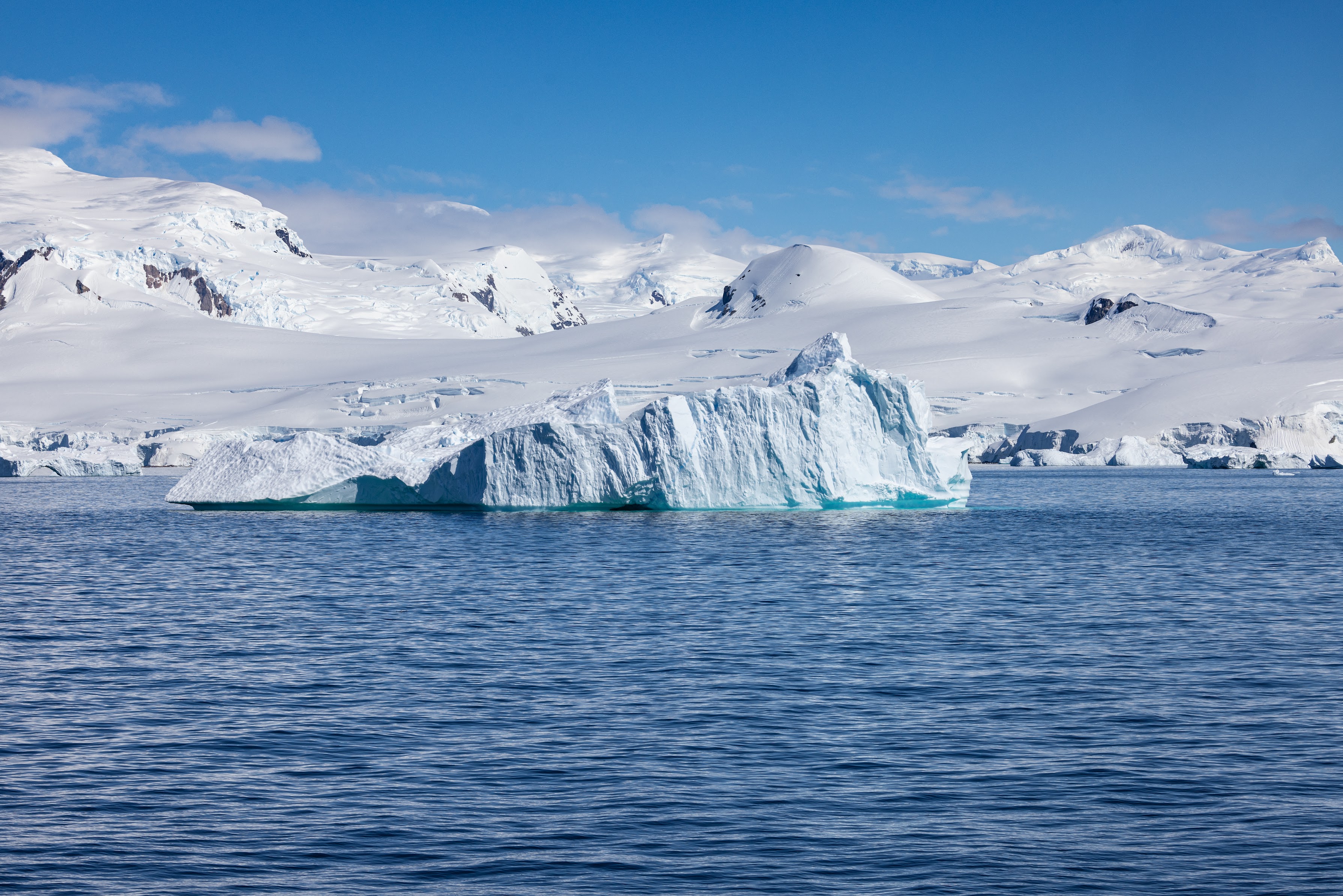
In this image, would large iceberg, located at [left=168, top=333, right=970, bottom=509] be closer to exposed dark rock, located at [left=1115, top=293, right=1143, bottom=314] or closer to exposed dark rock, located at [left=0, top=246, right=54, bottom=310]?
exposed dark rock, located at [left=1115, top=293, right=1143, bottom=314]

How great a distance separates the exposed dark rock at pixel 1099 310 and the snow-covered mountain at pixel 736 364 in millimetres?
280

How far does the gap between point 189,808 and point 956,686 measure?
726 centimetres

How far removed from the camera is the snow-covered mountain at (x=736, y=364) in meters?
96.5

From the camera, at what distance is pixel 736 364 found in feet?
447

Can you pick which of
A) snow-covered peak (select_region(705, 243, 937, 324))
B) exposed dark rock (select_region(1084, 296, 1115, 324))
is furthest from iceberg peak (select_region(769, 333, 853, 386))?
snow-covered peak (select_region(705, 243, 937, 324))

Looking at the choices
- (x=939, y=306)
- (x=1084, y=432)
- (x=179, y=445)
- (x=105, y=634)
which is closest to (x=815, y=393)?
(x=105, y=634)

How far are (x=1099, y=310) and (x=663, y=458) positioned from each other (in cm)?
12634

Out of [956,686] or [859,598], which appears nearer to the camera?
[956,686]

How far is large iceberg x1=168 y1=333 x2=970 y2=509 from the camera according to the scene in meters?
34.1

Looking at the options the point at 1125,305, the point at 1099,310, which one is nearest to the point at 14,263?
the point at 1099,310

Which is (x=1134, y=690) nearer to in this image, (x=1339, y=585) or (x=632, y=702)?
(x=632, y=702)

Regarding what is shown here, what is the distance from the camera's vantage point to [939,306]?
6216 inches

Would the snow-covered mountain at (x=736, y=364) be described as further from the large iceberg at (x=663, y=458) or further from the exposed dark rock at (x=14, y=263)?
the large iceberg at (x=663, y=458)

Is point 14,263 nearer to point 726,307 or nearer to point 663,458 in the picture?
point 726,307
